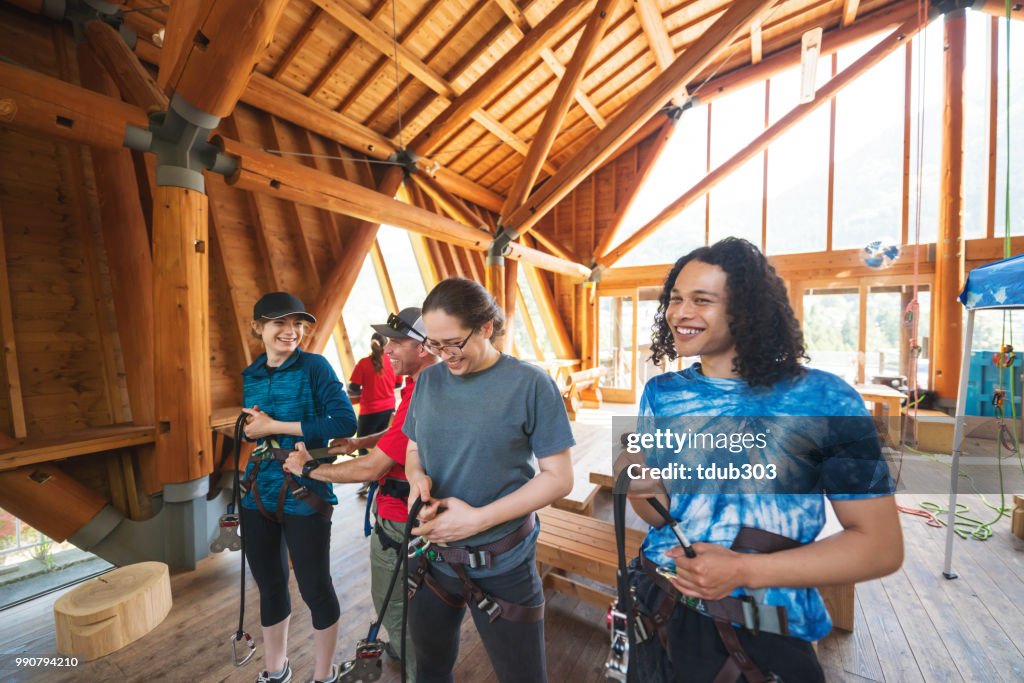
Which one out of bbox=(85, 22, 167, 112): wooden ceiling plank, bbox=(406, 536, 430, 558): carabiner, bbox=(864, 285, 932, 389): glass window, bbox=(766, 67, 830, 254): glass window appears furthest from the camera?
bbox=(766, 67, 830, 254): glass window

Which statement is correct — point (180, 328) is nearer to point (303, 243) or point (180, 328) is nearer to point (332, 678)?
point (332, 678)

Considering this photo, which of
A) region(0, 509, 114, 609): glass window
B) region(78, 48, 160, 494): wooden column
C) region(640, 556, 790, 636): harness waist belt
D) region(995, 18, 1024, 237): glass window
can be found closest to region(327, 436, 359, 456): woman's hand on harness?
region(640, 556, 790, 636): harness waist belt

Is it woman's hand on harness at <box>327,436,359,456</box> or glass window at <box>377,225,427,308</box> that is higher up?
glass window at <box>377,225,427,308</box>

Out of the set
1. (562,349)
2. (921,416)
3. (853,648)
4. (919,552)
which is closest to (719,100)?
(562,349)

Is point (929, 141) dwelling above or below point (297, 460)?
above

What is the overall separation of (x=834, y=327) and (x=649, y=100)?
19.8 feet

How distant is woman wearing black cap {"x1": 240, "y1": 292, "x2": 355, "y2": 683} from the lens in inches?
68.6

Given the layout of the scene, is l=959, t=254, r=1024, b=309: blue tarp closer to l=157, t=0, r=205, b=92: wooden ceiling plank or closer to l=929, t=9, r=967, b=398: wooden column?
l=929, t=9, r=967, b=398: wooden column

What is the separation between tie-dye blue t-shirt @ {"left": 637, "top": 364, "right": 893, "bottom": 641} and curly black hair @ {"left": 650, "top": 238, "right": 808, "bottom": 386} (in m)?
0.04

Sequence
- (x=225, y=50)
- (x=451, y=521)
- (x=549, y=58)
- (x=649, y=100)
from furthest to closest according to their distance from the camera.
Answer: (x=549, y=58), (x=649, y=100), (x=225, y=50), (x=451, y=521)

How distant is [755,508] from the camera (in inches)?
34.6

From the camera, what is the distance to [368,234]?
5406mm

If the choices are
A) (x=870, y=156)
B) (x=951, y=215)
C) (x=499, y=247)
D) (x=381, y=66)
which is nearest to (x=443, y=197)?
(x=499, y=247)

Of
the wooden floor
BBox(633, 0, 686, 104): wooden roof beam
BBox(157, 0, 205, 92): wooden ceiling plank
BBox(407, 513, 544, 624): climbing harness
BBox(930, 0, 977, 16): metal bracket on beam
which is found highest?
BBox(633, 0, 686, 104): wooden roof beam
